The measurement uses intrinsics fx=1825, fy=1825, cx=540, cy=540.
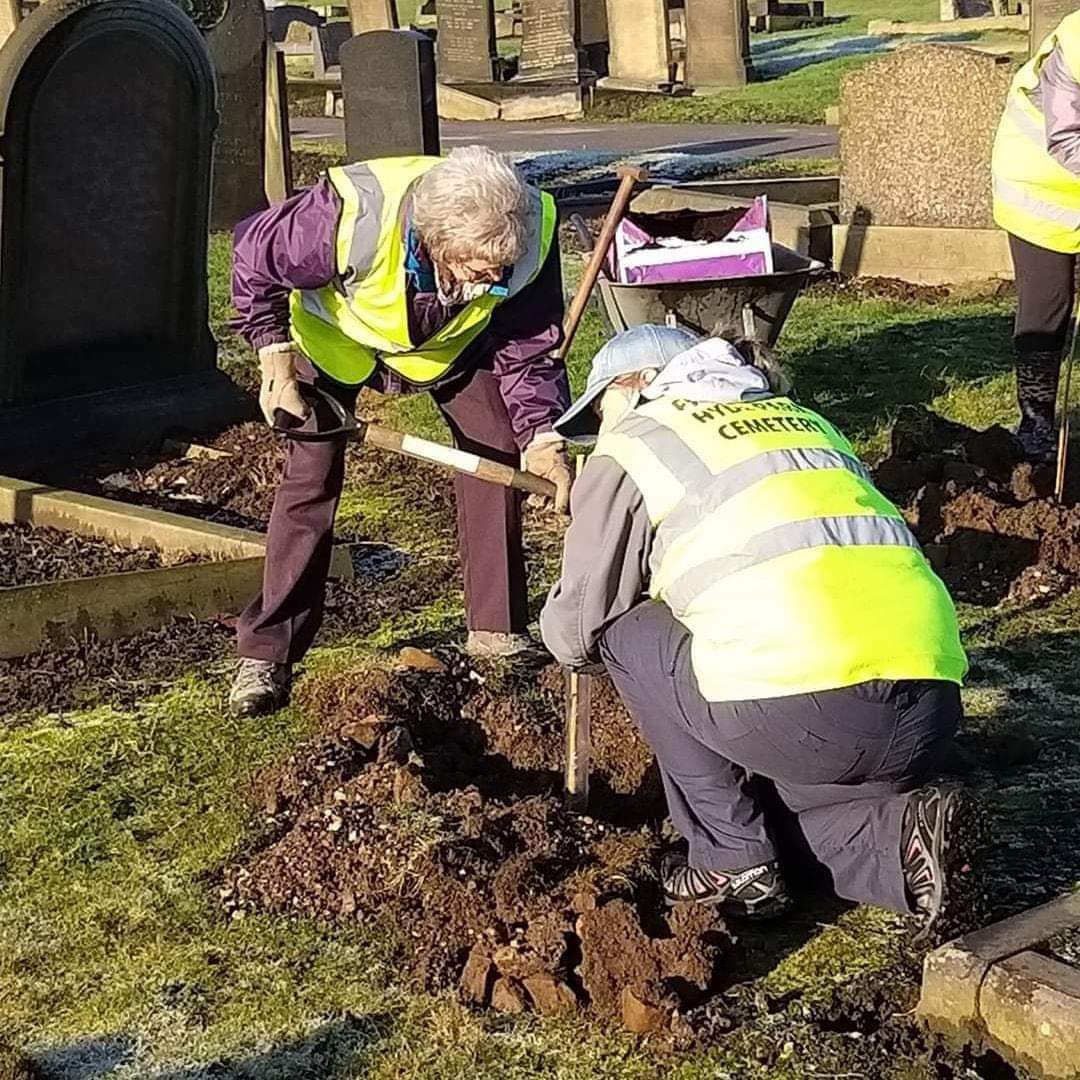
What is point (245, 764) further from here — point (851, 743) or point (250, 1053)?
point (851, 743)

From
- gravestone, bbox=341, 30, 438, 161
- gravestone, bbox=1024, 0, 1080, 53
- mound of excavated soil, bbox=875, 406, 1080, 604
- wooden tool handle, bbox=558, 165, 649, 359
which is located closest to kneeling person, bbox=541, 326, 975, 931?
wooden tool handle, bbox=558, 165, 649, 359

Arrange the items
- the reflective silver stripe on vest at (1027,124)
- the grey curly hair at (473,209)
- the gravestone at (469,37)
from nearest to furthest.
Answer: the grey curly hair at (473,209), the reflective silver stripe on vest at (1027,124), the gravestone at (469,37)

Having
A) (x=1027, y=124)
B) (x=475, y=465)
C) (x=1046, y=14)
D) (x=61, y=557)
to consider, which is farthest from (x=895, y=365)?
(x=475, y=465)

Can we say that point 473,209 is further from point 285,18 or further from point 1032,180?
point 285,18

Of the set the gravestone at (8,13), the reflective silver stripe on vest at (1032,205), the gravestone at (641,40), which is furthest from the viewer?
the gravestone at (641,40)


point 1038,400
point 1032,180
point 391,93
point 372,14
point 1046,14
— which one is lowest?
point 1038,400

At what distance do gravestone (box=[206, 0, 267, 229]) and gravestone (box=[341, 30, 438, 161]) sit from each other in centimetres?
240

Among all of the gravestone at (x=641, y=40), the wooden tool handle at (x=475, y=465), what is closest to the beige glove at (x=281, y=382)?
the wooden tool handle at (x=475, y=465)

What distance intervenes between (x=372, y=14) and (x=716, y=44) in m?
4.23

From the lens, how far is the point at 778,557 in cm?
342

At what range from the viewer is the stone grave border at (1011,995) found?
3.19 meters

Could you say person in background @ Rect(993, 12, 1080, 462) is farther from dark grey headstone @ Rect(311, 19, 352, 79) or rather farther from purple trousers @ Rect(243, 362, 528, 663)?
dark grey headstone @ Rect(311, 19, 352, 79)

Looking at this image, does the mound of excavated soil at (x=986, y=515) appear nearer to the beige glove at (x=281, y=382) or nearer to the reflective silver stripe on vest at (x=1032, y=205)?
the reflective silver stripe on vest at (x=1032, y=205)

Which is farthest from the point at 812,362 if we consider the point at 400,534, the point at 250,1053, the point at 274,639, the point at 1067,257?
the point at 250,1053
